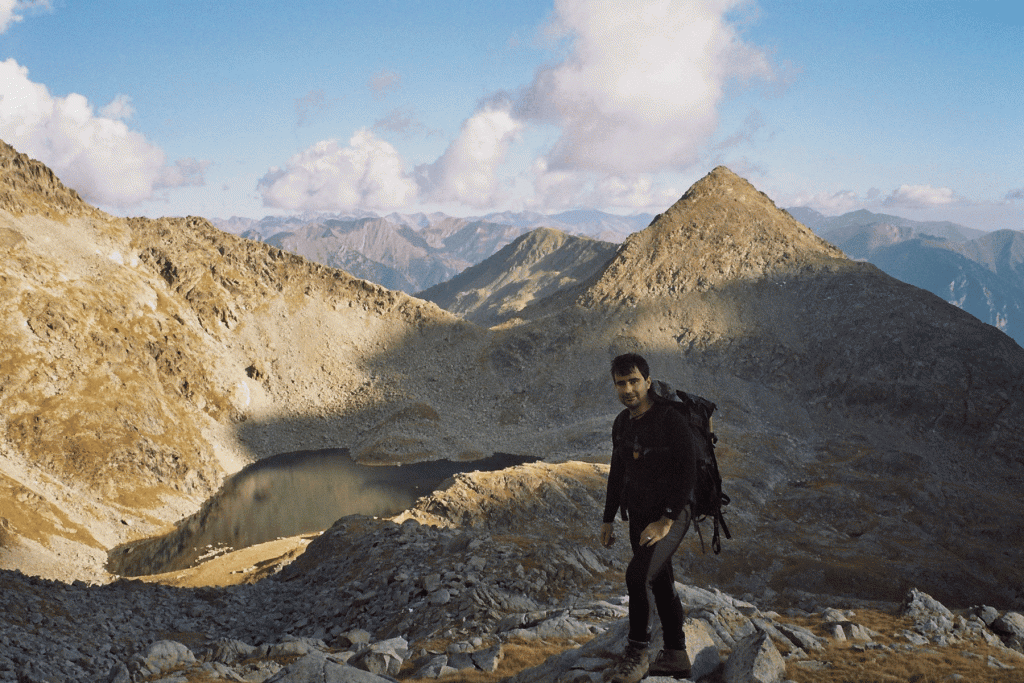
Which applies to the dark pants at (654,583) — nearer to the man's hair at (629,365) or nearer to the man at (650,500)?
the man at (650,500)

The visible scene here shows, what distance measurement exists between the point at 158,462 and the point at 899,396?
91571 mm

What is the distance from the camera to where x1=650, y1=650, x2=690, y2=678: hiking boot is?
762 cm

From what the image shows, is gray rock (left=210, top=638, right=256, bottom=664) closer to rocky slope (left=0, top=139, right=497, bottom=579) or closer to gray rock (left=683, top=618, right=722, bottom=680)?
gray rock (left=683, top=618, right=722, bottom=680)

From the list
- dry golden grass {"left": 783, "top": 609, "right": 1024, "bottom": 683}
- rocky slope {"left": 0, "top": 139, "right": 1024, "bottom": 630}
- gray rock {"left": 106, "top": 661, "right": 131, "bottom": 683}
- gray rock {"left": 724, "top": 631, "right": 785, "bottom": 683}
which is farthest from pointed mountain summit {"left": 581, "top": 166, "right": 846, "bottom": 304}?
gray rock {"left": 724, "top": 631, "right": 785, "bottom": 683}

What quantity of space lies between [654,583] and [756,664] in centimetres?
228

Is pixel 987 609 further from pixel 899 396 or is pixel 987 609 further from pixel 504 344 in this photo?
pixel 504 344

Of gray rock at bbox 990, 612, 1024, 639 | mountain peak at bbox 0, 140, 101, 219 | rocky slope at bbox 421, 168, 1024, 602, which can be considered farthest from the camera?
mountain peak at bbox 0, 140, 101, 219

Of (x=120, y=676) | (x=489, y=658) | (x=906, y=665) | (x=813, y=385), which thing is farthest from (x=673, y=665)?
(x=813, y=385)

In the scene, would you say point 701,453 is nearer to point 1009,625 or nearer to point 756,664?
point 756,664

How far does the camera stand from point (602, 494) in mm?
44406

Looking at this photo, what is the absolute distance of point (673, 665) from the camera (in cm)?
763

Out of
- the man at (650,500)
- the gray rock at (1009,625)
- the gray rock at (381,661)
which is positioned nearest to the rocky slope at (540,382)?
the gray rock at (1009,625)

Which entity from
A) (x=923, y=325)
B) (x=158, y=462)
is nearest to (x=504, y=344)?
(x=158, y=462)

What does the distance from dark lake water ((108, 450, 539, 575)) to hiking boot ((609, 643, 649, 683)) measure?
51355mm
